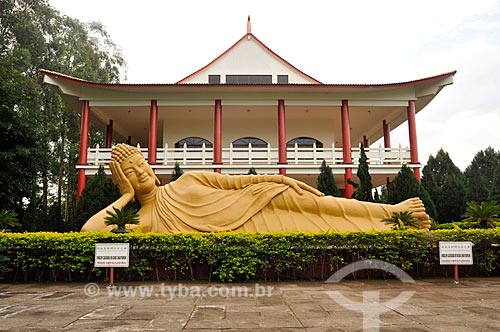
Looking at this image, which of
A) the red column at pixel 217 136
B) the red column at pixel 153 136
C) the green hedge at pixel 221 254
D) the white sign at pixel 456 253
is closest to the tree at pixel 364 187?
the red column at pixel 217 136

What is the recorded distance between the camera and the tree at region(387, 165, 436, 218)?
43.7 ft

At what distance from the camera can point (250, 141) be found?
62.8 feet

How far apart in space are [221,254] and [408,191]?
9.14m

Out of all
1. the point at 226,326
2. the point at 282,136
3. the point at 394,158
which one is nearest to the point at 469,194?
the point at 394,158

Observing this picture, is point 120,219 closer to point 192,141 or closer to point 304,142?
A: point 192,141

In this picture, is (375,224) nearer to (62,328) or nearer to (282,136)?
(62,328)

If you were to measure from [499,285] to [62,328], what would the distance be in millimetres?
6202

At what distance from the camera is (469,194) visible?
20.2 meters

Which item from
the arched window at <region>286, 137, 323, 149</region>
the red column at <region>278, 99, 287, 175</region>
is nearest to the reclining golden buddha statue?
the red column at <region>278, 99, 287, 175</region>

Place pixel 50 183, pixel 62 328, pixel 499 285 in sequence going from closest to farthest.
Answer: pixel 62 328, pixel 499 285, pixel 50 183

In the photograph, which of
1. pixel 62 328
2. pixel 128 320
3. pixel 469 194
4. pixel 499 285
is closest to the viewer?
pixel 62 328

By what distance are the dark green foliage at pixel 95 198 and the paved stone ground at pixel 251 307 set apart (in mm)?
6765

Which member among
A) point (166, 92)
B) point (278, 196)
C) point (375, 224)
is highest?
point (166, 92)

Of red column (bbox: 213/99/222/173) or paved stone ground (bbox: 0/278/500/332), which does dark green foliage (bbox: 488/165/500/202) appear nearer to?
red column (bbox: 213/99/222/173)
